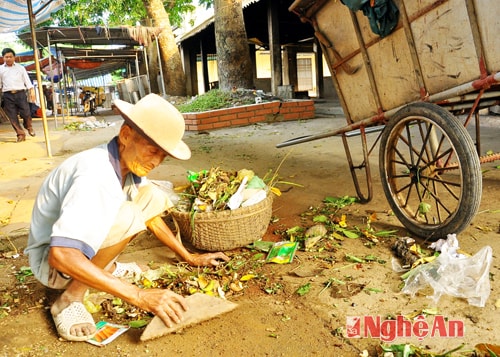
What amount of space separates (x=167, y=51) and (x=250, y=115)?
5873 millimetres

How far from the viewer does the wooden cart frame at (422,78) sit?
7.32 feet

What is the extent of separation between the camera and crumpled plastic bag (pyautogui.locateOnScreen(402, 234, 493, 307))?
6.45ft

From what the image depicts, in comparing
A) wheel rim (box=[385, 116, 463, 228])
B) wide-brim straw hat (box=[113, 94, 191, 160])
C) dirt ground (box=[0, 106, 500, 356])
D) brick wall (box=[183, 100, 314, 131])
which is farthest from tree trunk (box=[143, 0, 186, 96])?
wide-brim straw hat (box=[113, 94, 191, 160])

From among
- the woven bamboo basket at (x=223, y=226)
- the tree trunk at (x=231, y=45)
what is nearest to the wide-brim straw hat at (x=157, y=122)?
the woven bamboo basket at (x=223, y=226)

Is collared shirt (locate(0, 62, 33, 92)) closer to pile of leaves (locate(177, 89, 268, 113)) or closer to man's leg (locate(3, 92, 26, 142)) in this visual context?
man's leg (locate(3, 92, 26, 142))

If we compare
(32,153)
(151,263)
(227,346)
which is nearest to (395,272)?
(227,346)

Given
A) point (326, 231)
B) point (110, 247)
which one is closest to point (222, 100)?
point (326, 231)

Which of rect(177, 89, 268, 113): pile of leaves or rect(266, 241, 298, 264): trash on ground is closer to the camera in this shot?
rect(266, 241, 298, 264): trash on ground

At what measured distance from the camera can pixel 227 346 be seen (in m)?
1.81

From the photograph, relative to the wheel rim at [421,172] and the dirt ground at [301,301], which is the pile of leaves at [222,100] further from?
the wheel rim at [421,172]

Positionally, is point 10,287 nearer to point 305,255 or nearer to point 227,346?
point 227,346

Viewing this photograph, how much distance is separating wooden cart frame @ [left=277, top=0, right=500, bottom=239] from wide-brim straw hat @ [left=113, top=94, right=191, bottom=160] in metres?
1.46

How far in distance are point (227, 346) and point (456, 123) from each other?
1656 mm

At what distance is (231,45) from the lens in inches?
383
